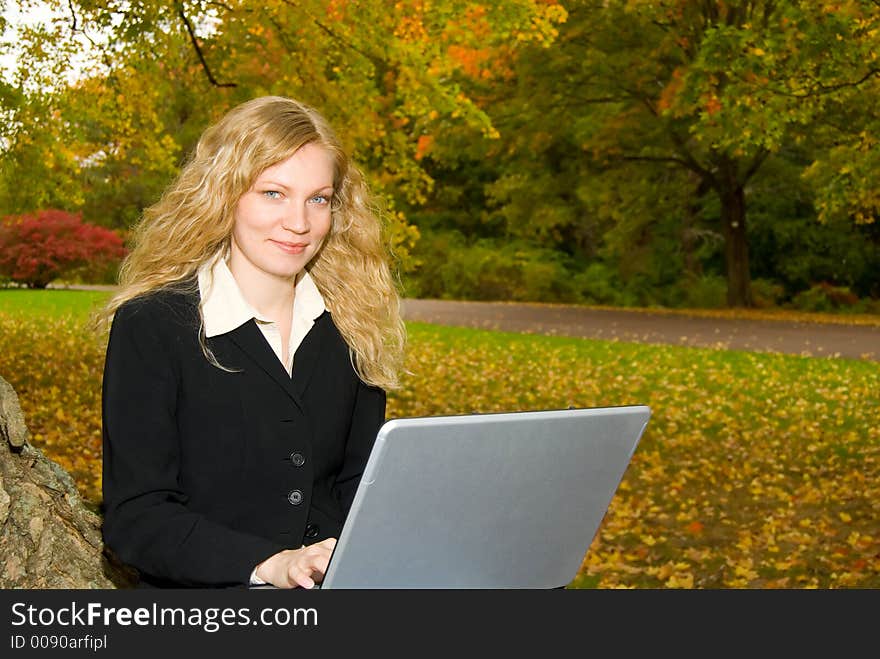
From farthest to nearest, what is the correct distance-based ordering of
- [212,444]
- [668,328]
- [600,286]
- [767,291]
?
[600,286]
[767,291]
[668,328]
[212,444]

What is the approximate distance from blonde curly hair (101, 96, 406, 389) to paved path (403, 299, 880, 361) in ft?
47.2

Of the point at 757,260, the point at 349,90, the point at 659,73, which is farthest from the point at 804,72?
the point at 757,260

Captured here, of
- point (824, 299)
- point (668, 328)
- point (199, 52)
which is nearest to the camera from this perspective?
point (199, 52)

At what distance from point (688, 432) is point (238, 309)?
28.0 ft

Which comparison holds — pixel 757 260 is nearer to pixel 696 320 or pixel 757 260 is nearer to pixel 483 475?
pixel 696 320

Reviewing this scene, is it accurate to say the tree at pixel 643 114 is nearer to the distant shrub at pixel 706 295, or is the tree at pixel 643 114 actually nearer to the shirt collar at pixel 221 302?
the distant shrub at pixel 706 295

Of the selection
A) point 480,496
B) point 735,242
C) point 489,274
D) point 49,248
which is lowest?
point 489,274

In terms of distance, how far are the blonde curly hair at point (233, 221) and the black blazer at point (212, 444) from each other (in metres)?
0.08

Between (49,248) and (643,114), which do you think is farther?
(643,114)

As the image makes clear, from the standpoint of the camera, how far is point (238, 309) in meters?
2.21

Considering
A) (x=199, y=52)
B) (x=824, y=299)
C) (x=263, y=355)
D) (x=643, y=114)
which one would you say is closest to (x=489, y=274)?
(x=643, y=114)

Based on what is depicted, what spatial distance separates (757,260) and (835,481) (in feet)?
77.0

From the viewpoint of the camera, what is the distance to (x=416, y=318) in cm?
2308

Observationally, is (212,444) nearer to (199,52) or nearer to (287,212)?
(287,212)
